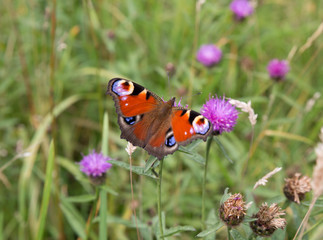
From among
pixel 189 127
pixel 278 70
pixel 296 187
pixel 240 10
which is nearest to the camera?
pixel 189 127

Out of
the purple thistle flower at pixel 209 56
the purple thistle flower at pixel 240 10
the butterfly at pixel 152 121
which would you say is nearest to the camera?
the butterfly at pixel 152 121

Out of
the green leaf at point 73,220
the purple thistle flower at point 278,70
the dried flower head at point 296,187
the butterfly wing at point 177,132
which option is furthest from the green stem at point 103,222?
the purple thistle flower at point 278,70

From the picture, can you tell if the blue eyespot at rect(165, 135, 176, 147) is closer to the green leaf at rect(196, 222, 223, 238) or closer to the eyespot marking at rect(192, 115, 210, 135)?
the eyespot marking at rect(192, 115, 210, 135)

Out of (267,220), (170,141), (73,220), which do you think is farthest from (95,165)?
(267,220)

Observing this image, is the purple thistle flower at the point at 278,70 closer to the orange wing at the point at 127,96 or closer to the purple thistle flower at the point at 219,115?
the purple thistle flower at the point at 219,115

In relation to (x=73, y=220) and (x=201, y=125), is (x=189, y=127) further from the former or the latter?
(x=73, y=220)

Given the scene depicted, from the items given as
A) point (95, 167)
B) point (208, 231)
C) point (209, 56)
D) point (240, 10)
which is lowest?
point (208, 231)
